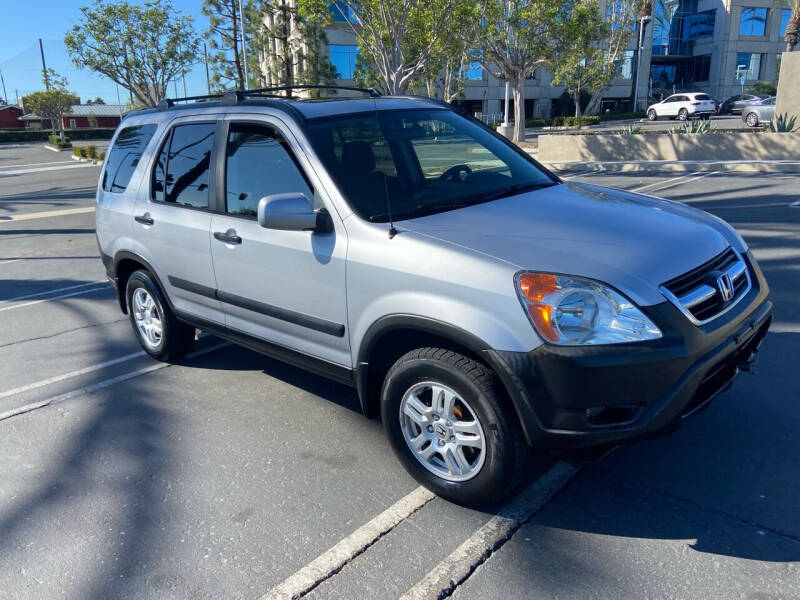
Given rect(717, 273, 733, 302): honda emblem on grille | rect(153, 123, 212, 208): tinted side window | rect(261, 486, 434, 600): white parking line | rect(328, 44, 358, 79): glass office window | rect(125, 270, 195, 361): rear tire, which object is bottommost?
rect(261, 486, 434, 600): white parking line

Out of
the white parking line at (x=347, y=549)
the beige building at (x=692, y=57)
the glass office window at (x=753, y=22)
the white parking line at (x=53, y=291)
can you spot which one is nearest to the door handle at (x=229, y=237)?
the white parking line at (x=347, y=549)

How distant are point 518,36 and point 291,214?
26.6 meters

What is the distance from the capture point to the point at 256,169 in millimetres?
3957

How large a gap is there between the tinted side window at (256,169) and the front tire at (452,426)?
3.93 feet

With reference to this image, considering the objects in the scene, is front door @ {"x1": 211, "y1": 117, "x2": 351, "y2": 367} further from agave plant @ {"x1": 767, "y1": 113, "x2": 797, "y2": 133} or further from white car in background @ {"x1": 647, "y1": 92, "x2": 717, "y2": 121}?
white car in background @ {"x1": 647, "y1": 92, "x2": 717, "y2": 121}

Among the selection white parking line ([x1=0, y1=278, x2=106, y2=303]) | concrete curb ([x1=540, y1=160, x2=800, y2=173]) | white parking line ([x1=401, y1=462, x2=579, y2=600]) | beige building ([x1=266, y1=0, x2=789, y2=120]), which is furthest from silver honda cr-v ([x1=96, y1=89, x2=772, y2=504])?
beige building ([x1=266, y1=0, x2=789, y2=120])

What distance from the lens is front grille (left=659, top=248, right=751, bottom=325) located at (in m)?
2.82

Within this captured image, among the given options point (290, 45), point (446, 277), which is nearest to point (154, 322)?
point (446, 277)

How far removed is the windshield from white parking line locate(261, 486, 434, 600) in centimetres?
141

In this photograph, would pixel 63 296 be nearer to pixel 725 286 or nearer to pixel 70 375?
pixel 70 375

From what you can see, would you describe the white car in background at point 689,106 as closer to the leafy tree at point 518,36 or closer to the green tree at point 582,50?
the green tree at point 582,50

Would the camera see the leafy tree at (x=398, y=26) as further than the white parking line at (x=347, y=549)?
Yes

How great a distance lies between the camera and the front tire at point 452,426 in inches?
112

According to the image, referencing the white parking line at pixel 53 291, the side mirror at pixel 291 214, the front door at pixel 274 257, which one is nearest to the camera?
the side mirror at pixel 291 214
